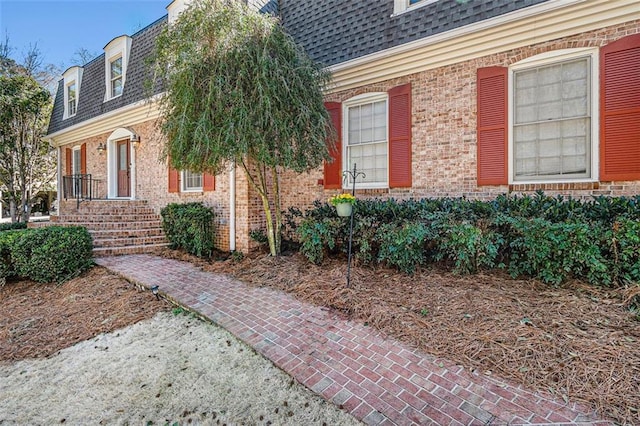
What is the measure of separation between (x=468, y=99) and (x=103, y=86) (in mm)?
11349

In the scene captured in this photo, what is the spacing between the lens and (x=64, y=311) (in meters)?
4.55

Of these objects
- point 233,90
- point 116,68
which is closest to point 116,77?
point 116,68

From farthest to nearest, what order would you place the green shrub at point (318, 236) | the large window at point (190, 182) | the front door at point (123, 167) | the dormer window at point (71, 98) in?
the dormer window at point (71, 98) → the front door at point (123, 167) → the large window at point (190, 182) → the green shrub at point (318, 236)

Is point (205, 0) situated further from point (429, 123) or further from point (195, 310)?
point (195, 310)

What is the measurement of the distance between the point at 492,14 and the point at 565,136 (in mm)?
2111

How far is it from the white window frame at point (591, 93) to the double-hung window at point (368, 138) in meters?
2.05

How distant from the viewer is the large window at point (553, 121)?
4.75m

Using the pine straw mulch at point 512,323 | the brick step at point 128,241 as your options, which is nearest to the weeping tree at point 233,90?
the pine straw mulch at point 512,323

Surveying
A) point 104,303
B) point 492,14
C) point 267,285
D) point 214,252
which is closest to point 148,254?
point 214,252

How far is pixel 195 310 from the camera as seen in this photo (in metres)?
4.09

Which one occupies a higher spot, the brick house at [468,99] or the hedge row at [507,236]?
the brick house at [468,99]

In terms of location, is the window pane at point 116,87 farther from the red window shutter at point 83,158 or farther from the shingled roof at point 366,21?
the shingled roof at point 366,21

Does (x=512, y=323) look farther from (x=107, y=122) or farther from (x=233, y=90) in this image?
(x=107, y=122)

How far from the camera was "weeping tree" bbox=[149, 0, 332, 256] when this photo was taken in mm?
4906
